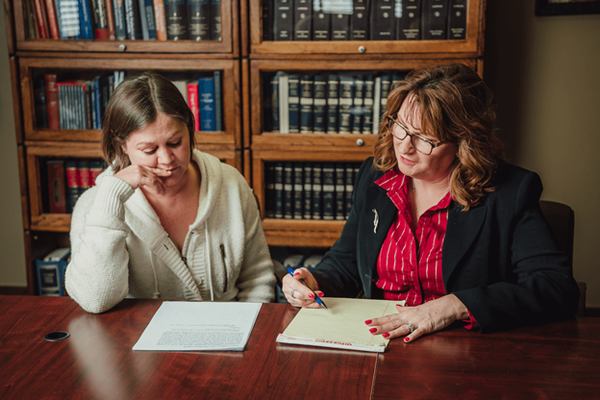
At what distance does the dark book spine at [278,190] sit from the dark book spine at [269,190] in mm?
15

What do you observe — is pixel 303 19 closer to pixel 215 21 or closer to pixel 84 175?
pixel 215 21

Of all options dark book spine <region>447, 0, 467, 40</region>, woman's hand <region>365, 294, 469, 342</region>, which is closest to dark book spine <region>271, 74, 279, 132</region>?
dark book spine <region>447, 0, 467, 40</region>

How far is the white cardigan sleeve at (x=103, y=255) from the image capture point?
1.31 metres

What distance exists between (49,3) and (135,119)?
140 cm

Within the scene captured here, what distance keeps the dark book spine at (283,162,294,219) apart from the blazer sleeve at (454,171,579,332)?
1.27 m

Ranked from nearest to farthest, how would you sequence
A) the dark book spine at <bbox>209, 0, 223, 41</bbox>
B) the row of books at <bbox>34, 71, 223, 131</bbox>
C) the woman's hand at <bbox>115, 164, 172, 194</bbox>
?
the woman's hand at <bbox>115, 164, 172, 194</bbox>, the dark book spine at <bbox>209, 0, 223, 41</bbox>, the row of books at <bbox>34, 71, 223, 131</bbox>

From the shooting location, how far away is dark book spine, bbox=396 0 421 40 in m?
2.33

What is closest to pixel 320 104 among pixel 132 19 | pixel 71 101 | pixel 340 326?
pixel 132 19

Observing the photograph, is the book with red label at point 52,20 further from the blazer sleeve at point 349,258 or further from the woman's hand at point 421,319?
the woman's hand at point 421,319

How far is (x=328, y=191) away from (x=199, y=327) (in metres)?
1.45

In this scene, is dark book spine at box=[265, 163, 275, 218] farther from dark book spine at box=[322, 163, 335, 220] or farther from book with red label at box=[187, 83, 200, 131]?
book with red label at box=[187, 83, 200, 131]

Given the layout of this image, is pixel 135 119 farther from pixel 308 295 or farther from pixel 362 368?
pixel 362 368

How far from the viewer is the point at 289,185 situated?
2.58 meters

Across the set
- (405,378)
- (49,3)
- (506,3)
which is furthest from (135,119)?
(506,3)
